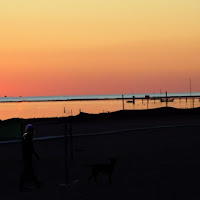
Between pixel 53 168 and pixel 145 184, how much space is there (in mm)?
5372

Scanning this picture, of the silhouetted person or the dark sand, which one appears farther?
the dark sand

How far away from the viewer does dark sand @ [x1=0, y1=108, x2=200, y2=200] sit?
1368 cm

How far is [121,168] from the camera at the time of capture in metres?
18.3

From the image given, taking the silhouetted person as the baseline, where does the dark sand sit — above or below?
below

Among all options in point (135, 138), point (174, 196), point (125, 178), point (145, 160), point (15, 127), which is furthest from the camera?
point (135, 138)

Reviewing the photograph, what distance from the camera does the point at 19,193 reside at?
1398 centimetres

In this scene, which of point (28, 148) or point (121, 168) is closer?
point (28, 148)

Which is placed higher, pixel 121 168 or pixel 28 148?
pixel 28 148

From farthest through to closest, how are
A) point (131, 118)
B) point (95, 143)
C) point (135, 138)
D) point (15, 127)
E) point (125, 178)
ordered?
point (131, 118)
point (135, 138)
point (95, 143)
point (15, 127)
point (125, 178)

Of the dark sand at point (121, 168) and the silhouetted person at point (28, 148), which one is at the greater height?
the silhouetted person at point (28, 148)

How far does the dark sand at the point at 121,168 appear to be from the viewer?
13.7m

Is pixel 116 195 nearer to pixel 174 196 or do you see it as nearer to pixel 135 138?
pixel 174 196

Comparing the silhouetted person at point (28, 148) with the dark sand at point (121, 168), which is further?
the dark sand at point (121, 168)

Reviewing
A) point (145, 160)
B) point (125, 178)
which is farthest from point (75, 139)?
point (125, 178)
